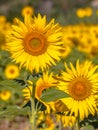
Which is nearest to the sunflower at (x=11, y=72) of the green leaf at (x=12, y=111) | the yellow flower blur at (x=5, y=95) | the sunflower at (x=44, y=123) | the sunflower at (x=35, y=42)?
the yellow flower blur at (x=5, y=95)

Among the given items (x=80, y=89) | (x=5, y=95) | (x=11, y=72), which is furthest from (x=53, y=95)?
(x=11, y=72)

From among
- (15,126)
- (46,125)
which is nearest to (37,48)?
(46,125)

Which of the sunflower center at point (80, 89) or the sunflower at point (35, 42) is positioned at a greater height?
the sunflower at point (35, 42)

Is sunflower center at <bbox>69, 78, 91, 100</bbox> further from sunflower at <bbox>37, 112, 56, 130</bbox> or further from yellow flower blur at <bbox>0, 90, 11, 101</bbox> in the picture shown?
yellow flower blur at <bbox>0, 90, 11, 101</bbox>

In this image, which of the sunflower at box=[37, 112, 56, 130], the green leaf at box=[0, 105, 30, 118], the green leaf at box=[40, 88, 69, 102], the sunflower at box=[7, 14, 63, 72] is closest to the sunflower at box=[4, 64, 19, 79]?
the sunflower at box=[37, 112, 56, 130]

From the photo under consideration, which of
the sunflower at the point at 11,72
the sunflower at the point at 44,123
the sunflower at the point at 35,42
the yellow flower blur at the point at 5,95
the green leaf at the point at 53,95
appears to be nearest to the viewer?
the green leaf at the point at 53,95

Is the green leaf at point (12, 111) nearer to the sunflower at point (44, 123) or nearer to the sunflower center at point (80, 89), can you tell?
the sunflower center at point (80, 89)
